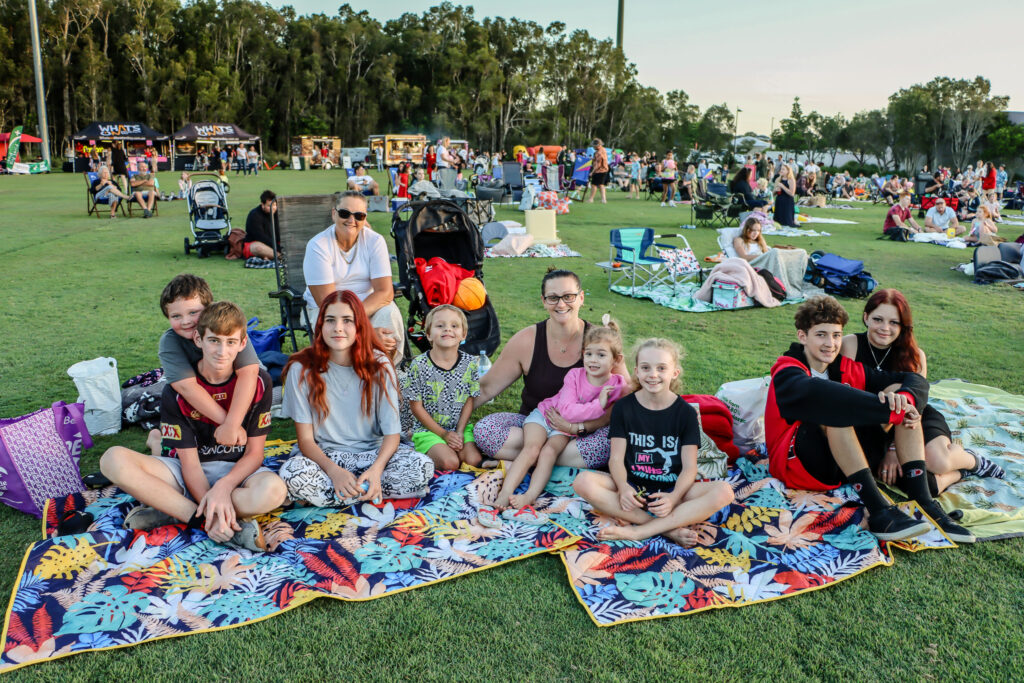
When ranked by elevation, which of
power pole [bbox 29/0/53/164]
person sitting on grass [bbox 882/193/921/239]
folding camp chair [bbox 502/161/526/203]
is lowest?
person sitting on grass [bbox 882/193/921/239]

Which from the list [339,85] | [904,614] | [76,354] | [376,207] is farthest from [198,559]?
[339,85]

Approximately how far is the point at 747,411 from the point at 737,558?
1561mm

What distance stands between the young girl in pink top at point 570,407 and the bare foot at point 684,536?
2.36 feet

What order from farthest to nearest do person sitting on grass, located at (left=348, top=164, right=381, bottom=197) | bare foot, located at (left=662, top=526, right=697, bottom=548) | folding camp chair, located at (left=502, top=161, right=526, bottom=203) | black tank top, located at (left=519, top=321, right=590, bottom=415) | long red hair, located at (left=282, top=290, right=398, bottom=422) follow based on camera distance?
1. folding camp chair, located at (left=502, top=161, right=526, bottom=203)
2. person sitting on grass, located at (left=348, top=164, right=381, bottom=197)
3. black tank top, located at (left=519, top=321, right=590, bottom=415)
4. long red hair, located at (left=282, top=290, right=398, bottom=422)
5. bare foot, located at (left=662, top=526, right=697, bottom=548)

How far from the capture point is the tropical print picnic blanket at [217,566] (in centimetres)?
261

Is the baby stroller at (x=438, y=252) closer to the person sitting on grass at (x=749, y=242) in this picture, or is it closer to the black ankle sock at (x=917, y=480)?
the black ankle sock at (x=917, y=480)

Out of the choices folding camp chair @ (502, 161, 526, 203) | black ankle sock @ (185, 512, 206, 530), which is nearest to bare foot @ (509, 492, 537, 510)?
black ankle sock @ (185, 512, 206, 530)

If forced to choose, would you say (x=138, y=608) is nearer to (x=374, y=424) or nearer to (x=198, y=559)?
(x=198, y=559)

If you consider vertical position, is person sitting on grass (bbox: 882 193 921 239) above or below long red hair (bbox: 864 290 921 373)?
above

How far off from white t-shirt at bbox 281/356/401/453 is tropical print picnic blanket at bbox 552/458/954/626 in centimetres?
101

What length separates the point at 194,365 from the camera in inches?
132

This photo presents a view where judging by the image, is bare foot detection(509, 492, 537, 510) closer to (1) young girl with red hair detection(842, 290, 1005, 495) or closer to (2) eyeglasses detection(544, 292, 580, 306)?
(2) eyeglasses detection(544, 292, 580, 306)

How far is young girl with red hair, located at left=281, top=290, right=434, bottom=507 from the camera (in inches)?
136

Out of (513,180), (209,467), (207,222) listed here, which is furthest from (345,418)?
(513,180)
